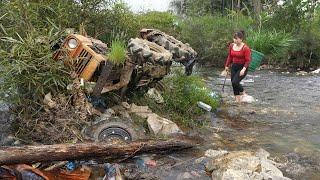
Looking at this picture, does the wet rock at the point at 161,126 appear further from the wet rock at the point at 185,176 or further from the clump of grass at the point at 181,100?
the wet rock at the point at 185,176

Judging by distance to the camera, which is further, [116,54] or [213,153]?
[116,54]

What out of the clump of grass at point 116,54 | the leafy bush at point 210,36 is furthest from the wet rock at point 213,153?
the leafy bush at point 210,36

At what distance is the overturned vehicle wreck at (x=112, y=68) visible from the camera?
276 inches

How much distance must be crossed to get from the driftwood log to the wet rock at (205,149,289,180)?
78 cm

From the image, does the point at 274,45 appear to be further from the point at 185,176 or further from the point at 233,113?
the point at 185,176

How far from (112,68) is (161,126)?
4.23 feet

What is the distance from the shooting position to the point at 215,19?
69.4 ft

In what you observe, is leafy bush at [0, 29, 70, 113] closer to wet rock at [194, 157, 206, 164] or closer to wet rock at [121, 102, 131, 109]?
wet rock at [121, 102, 131, 109]

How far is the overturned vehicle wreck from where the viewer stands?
7020mm

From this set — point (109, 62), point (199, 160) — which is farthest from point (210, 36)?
point (199, 160)

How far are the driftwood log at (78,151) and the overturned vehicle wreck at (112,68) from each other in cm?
60

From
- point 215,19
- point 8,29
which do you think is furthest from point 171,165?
point 215,19

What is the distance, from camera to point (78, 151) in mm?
5699

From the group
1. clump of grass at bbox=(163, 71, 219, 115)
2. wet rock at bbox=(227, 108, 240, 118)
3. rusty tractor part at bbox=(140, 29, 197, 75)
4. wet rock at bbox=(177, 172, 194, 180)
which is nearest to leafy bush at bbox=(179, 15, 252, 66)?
wet rock at bbox=(227, 108, 240, 118)
